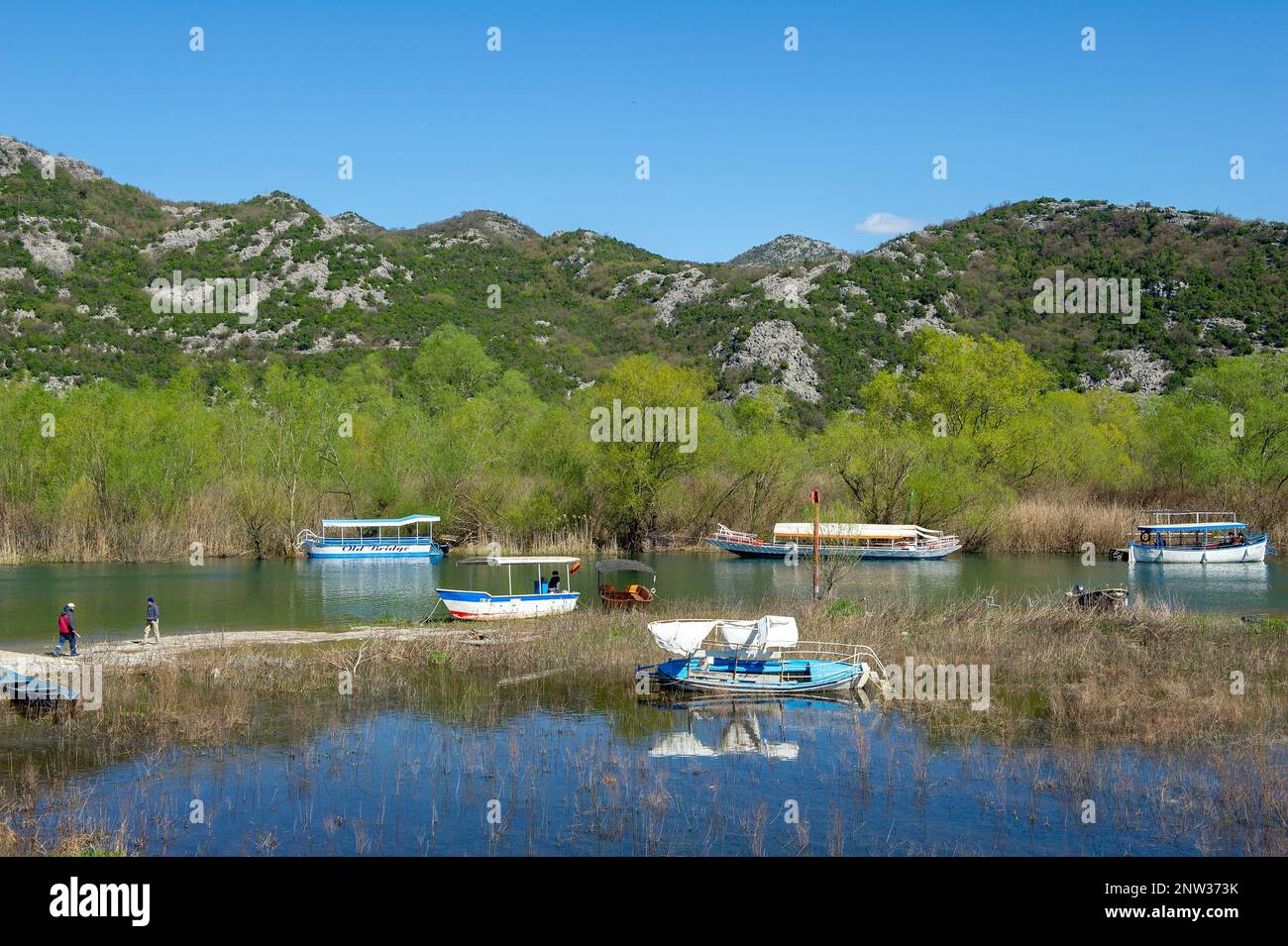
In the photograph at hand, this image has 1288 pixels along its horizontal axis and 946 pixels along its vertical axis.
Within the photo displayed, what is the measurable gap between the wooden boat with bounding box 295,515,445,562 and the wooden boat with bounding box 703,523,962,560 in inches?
722

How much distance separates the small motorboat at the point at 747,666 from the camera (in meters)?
26.2

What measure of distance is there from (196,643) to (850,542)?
45.1 metres

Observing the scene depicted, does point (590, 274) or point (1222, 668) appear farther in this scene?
point (590, 274)

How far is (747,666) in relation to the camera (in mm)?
26594

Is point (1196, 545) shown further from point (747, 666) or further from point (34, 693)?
point (34, 693)

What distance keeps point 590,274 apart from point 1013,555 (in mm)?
106273

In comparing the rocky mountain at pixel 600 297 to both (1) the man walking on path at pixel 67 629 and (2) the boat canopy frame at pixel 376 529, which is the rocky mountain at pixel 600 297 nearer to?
(2) the boat canopy frame at pixel 376 529

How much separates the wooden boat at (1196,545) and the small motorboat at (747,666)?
135 ft

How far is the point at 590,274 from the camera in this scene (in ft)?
534

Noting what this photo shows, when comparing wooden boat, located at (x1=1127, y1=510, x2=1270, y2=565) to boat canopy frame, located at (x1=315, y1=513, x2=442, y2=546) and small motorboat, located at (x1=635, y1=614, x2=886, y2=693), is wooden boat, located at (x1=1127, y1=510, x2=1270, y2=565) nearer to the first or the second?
small motorboat, located at (x1=635, y1=614, x2=886, y2=693)

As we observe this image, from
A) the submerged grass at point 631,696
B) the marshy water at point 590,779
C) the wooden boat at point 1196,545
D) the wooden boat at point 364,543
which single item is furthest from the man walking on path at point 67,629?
the wooden boat at point 1196,545

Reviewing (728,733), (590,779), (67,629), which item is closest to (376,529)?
(67,629)
